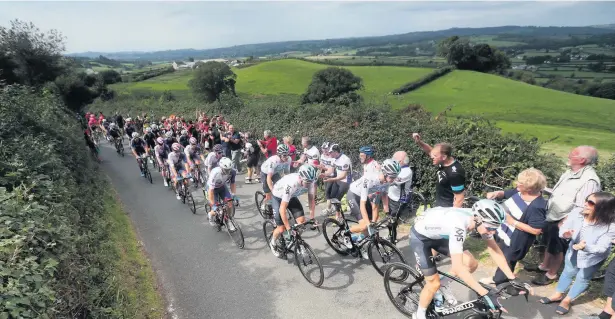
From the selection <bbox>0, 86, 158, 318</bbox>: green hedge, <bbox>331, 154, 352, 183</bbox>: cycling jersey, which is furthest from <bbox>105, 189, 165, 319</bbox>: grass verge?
<bbox>331, 154, 352, 183</bbox>: cycling jersey

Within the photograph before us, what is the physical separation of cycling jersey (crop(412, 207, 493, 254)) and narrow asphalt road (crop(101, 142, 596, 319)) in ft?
5.82

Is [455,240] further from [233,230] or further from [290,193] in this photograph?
[233,230]

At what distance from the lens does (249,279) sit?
649cm

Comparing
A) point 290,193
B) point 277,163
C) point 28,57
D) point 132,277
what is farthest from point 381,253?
point 28,57

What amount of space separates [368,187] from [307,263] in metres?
1.84

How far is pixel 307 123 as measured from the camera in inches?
537

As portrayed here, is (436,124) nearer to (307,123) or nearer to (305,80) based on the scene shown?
(307,123)

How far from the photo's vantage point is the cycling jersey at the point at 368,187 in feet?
19.7

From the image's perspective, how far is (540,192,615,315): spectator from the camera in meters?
4.32

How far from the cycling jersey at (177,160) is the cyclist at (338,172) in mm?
5059

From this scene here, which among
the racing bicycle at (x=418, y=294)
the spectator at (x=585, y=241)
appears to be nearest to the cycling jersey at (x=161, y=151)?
the racing bicycle at (x=418, y=294)

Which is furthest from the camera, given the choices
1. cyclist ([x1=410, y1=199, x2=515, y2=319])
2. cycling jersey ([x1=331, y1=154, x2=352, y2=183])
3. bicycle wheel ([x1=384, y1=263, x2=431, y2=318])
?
cycling jersey ([x1=331, y1=154, x2=352, y2=183])

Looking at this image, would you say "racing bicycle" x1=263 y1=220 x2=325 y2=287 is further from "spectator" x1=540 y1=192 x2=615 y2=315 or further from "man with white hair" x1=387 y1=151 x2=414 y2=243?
"spectator" x1=540 y1=192 x2=615 y2=315

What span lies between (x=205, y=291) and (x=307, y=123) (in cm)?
858
